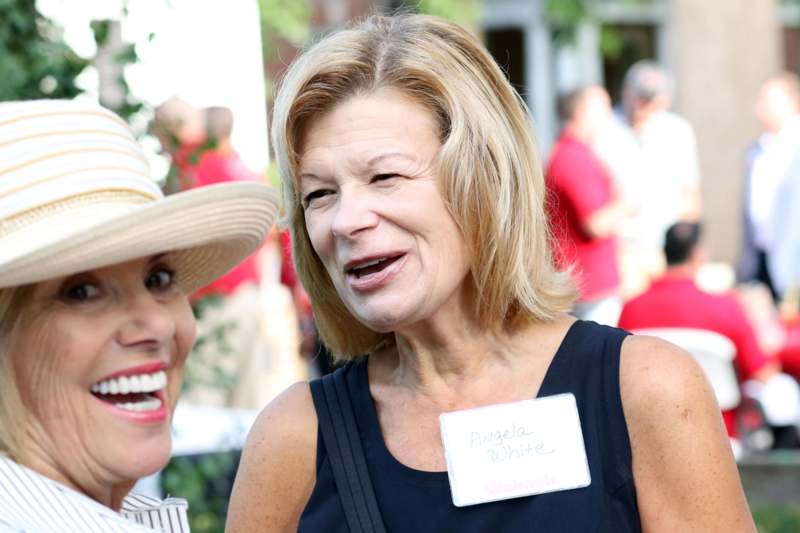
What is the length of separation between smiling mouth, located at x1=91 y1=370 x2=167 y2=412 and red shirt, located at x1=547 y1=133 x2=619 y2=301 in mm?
6197

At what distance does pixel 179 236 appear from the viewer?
2.32 meters

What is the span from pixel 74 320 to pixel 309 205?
0.74 meters

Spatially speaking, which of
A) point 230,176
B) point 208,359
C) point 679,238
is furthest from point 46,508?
point 679,238

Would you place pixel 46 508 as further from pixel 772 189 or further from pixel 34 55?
pixel 772 189

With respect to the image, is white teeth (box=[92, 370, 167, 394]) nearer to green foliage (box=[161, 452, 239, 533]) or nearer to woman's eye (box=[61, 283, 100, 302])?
woman's eye (box=[61, 283, 100, 302])

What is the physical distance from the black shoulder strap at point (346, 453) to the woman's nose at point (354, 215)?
0.39 metres

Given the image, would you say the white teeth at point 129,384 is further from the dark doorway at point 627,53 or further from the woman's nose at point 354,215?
the dark doorway at point 627,53

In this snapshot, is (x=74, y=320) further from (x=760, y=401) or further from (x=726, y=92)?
(x=726, y=92)

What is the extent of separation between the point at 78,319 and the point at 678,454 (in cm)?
110

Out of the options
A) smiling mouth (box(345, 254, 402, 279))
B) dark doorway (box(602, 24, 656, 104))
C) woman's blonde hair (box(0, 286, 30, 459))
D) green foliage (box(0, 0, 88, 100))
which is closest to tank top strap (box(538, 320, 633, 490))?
smiling mouth (box(345, 254, 402, 279))

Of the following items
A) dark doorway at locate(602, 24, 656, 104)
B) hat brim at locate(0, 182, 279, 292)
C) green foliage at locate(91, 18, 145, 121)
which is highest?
green foliage at locate(91, 18, 145, 121)

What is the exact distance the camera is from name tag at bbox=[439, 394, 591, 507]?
9.00ft

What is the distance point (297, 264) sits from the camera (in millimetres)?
3092

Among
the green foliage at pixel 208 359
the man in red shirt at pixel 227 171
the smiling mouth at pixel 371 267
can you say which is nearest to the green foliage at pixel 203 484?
the green foliage at pixel 208 359
